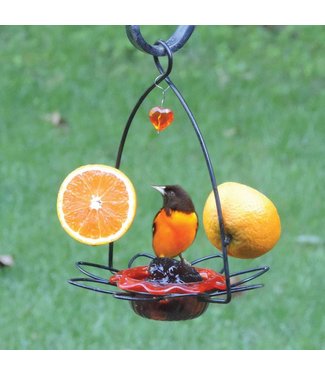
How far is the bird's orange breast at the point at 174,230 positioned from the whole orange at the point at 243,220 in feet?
0.15

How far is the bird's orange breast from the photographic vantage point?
236 centimetres

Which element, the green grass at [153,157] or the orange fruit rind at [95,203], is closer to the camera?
the orange fruit rind at [95,203]

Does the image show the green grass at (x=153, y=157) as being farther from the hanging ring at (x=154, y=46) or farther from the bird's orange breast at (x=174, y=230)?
the hanging ring at (x=154, y=46)

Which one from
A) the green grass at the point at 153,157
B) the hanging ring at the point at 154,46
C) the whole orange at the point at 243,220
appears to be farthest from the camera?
the green grass at the point at 153,157

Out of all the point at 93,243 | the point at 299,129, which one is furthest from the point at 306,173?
the point at 93,243

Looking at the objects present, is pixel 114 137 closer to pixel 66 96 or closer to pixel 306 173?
pixel 66 96

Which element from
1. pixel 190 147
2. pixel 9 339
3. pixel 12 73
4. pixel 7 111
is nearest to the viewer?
pixel 9 339

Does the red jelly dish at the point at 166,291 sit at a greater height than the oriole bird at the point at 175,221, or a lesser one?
lesser

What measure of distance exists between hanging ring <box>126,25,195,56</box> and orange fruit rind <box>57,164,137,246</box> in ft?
1.23

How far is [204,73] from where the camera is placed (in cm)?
666

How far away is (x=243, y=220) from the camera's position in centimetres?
231

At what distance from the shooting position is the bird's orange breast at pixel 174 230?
7.75 feet

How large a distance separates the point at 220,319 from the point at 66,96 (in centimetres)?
270

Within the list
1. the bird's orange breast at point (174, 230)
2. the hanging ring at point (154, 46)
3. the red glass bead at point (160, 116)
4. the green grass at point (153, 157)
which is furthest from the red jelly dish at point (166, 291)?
the green grass at point (153, 157)
